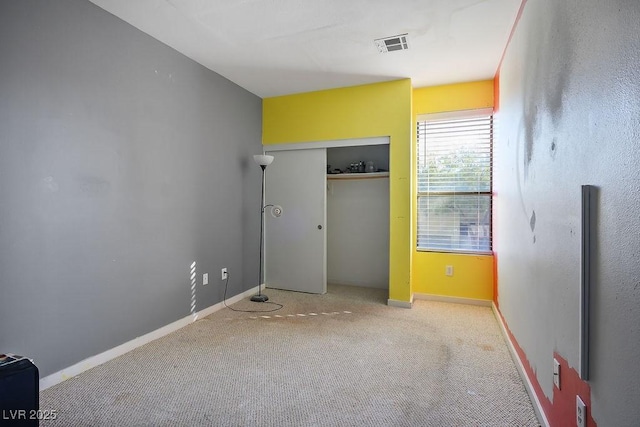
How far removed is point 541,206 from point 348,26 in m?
1.97

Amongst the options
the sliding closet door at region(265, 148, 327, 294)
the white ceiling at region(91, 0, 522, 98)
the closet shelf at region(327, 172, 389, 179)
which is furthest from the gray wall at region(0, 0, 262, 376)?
the closet shelf at region(327, 172, 389, 179)

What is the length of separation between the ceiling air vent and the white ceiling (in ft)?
0.21

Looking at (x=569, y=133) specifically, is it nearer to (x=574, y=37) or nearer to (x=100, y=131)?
(x=574, y=37)

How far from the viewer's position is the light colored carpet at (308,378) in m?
1.80

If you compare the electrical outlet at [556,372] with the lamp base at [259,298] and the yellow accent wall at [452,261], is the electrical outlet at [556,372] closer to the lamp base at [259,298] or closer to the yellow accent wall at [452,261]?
the yellow accent wall at [452,261]

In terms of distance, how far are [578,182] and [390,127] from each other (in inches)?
106

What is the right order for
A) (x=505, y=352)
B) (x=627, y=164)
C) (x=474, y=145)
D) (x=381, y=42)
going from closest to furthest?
(x=627, y=164) < (x=505, y=352) < (x=381, y=42) < (x=474, y=145)

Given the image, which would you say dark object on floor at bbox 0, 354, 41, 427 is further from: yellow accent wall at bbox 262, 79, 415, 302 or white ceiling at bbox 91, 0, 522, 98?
yellow accent wall at bbox 262, 79, 415, 302

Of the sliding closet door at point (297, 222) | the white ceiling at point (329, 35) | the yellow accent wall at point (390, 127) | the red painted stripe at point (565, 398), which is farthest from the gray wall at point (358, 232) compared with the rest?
the red painted stripe at point (565, 398)

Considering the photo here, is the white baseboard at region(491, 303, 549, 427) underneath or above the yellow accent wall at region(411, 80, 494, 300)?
underneath

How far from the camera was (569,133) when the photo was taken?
1368 millimetres

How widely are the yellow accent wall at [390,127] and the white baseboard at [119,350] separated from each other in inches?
84.2

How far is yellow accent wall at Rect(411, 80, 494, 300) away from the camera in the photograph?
3.80 m

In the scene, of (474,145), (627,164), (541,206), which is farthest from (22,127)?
(474,145)
